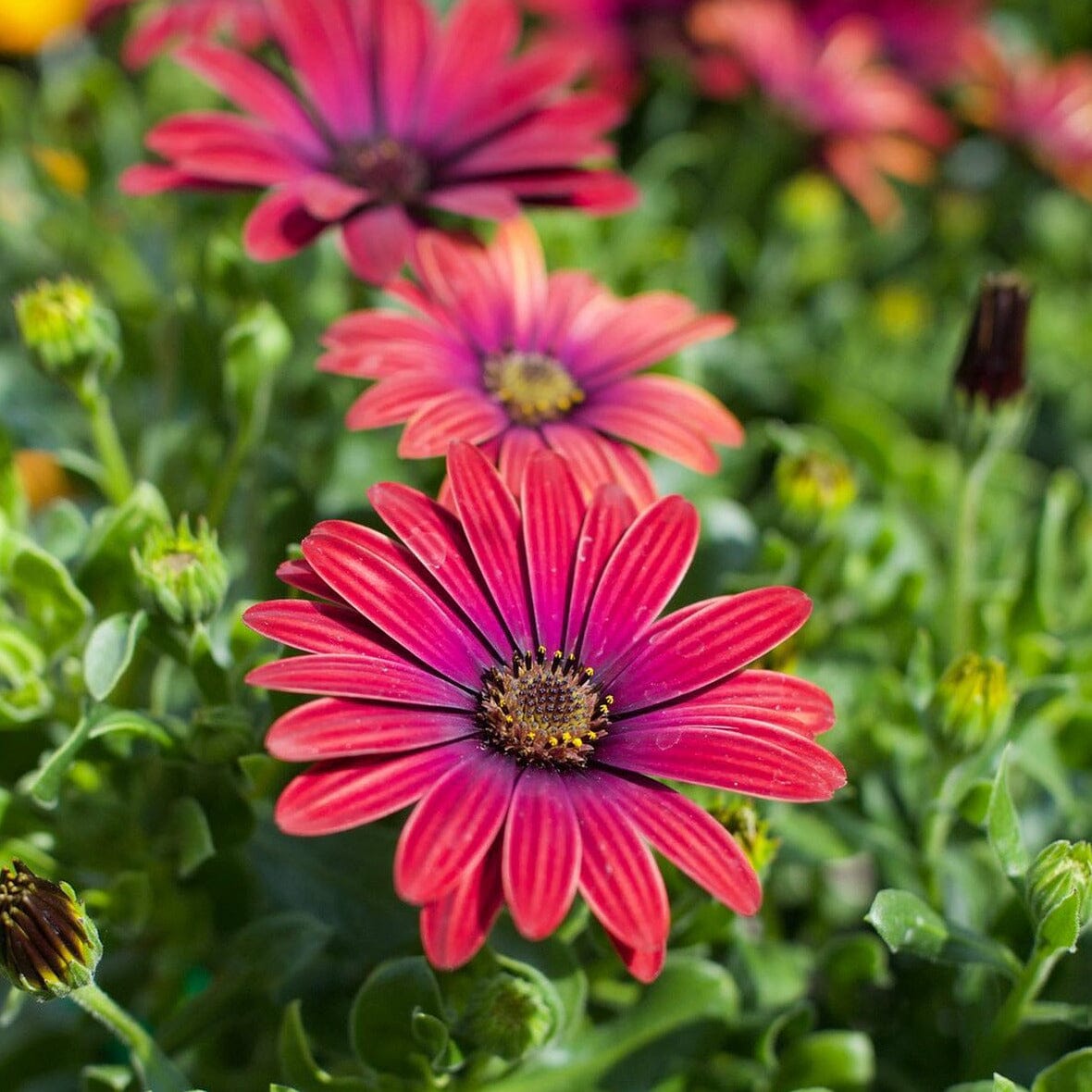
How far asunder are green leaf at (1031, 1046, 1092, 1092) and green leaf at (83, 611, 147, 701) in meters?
0.61

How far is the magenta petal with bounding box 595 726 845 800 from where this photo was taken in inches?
28.2

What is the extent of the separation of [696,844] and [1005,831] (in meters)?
0.24

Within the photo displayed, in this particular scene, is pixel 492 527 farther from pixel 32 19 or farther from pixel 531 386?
pixel 32 19

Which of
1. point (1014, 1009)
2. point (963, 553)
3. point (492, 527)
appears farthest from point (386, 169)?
point (1014, 1009)

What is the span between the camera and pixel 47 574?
0.92 metres

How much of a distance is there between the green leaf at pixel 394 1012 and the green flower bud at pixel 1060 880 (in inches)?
13.9

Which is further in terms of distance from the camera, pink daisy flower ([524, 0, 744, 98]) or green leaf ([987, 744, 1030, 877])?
pink daisy flower ([524, 0, 744, 98])

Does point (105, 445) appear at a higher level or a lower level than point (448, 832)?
higher

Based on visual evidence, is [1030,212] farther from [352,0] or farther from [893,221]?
[352,0]

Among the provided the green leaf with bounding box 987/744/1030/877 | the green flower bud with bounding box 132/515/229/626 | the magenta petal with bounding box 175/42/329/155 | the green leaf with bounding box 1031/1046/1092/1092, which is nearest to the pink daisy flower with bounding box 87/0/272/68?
the magenta petal with bounding box 175/42/329/155

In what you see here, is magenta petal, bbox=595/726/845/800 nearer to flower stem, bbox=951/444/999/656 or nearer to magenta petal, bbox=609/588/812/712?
magenta petal, bbox=609/588/812/712

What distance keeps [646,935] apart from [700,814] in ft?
0.26

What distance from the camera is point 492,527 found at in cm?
82

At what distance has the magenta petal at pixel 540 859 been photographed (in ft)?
2.14
